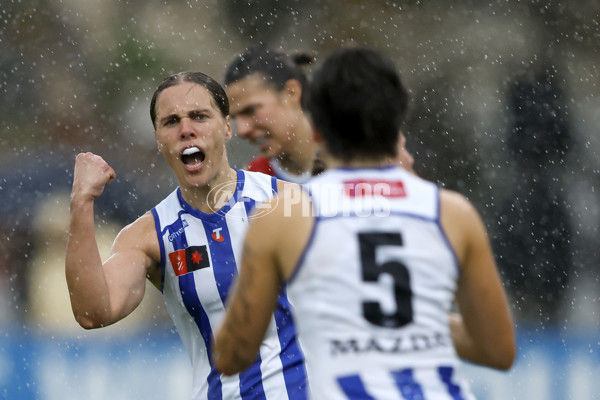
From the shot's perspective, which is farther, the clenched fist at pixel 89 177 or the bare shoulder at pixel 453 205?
the clenched fist at pixel 89 177

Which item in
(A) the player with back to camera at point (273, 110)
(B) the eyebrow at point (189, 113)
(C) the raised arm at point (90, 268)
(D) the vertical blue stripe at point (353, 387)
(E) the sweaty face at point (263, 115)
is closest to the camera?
(D) the vertical blue stripe at point (353, 387)

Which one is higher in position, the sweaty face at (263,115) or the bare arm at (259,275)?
the sweaty face at (263,115)

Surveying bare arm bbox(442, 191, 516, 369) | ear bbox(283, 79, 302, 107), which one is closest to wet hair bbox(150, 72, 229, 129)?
ear bbox(283, 79, 302, 107)

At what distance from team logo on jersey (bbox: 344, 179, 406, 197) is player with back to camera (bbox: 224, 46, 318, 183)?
100 inches

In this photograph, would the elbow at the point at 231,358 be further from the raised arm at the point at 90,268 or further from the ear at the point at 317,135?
the raised arm at the point at 90,268

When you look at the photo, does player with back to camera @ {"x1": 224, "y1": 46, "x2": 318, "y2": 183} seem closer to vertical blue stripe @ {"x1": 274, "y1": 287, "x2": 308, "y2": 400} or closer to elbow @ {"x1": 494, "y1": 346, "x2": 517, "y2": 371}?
vertical blue stripe @ {"x1": 274, "y1": 287, "x2": 308, "y2": 400}

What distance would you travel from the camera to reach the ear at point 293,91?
531 cm

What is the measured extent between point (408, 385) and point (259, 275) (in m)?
0.41

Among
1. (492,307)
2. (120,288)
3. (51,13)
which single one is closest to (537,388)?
(120,288)

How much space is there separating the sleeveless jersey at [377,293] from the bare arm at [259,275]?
0.04m

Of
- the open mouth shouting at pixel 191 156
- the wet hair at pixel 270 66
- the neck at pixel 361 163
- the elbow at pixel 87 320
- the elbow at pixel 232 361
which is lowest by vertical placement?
the elbow at pixel 232 361

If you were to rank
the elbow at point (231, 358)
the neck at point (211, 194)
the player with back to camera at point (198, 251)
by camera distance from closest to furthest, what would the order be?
the elbow at point (231, 358) < the player with back to camera at point (198, 251) < the neck at point (211, 194)

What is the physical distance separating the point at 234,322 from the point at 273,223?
27 cm

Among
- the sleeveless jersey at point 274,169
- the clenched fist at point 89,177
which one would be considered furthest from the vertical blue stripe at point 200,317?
the sleeveless jersey at point 274,169
